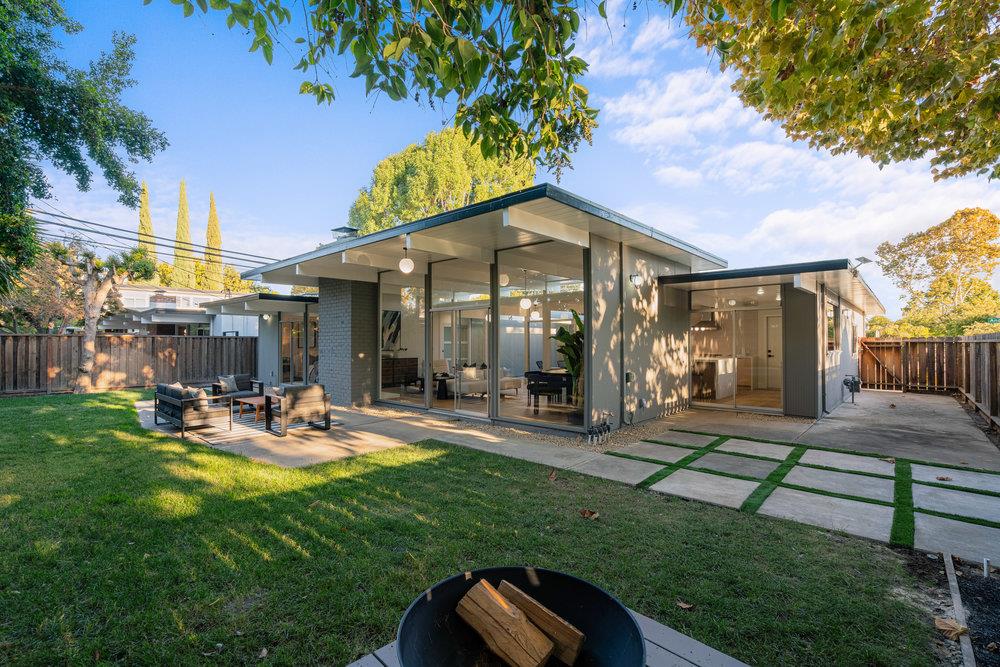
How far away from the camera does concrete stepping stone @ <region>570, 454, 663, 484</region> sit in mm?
5016

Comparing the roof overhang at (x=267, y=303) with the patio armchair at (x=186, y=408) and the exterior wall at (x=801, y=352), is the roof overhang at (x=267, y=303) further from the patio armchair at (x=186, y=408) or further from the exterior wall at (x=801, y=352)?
the exterior wall at (x=801, y=352)

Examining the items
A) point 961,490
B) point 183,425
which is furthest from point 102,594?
point 961,490

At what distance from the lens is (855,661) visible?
2.10m

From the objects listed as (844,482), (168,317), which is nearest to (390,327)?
(844,482)

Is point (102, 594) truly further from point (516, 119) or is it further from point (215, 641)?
point (516, 119)

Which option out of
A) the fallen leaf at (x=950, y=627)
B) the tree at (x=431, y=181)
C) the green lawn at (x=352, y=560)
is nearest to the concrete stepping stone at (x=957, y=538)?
the green lawn at (x=352, y=560)

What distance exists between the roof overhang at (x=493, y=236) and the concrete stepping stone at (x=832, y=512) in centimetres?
405

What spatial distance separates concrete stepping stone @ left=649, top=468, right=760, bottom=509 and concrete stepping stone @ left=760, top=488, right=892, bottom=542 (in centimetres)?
25

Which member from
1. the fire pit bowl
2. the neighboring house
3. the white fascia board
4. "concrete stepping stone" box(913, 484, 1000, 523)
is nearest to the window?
"concrete stepping stone" box(913, 484, 1000, 523)

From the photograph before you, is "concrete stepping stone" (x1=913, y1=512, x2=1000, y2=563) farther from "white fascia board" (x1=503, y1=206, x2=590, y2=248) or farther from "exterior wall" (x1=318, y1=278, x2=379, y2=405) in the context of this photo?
"exterior wall" (x1=318, y1=278, x2=379, y2=405)

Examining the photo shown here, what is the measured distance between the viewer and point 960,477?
502 centimetres

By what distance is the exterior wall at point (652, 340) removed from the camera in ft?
26.9

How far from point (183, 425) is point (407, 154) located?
55.8ft

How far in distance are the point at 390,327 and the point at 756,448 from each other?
845 centimetres
